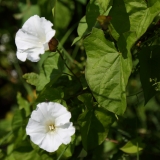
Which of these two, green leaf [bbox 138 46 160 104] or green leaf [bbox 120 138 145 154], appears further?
green leaf [bbox 120 138 145 154]

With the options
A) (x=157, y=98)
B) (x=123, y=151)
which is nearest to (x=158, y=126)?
(x=157, y=98)

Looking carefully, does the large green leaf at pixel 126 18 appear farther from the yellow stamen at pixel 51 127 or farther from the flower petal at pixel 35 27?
the yellow stamen at pixel 51 127

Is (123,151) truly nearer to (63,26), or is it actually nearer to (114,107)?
(114,107)

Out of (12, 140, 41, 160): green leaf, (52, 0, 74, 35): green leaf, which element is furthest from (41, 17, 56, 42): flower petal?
(52, 0, 74, 35): green leaf

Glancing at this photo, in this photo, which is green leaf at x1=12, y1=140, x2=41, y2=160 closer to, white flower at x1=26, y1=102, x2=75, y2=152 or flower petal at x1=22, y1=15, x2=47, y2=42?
white flower at x1=26, y1=102, x2=75, y2=152

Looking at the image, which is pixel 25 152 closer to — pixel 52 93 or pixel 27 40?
pixel 52 93

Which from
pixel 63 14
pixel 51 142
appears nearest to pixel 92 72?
pixel 51 142
